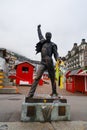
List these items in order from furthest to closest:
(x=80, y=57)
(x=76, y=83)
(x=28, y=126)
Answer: (x=80, y=57) < (x=76, y=83) < (x=28, y=126)

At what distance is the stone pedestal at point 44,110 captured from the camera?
243 inches

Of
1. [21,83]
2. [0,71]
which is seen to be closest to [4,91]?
[0,71]

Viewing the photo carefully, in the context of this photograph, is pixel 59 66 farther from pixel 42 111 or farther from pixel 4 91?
pixel 4 91

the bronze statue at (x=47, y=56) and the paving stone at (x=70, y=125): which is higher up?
the bronze statue at (x=47, y=56)

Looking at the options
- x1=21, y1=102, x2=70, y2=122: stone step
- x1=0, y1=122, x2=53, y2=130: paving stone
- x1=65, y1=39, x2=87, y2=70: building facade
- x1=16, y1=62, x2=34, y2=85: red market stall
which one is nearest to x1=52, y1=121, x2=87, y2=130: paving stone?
x1=0, y1=122, x2=53, y2=130: paving stone

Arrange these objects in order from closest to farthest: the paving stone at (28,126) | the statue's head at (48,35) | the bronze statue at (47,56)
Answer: the paving stone at (28,126) → the bronze statue at (47,56) → the statue's head at (48,35)

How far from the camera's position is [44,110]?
621 centimetres

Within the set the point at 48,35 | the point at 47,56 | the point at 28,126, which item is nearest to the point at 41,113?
the point at 28,126

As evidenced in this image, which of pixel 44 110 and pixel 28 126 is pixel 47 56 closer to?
pixel 44 110

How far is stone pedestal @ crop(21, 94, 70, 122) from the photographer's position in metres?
6.18

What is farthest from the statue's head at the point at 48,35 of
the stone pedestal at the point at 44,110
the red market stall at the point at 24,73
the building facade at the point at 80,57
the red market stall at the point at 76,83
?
the building facade at the point at 80,57

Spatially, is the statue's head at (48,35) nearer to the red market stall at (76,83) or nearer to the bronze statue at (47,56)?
the bronze statue at (47,56)

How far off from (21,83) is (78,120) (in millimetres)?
17572

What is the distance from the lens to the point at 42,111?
6.21 meters
